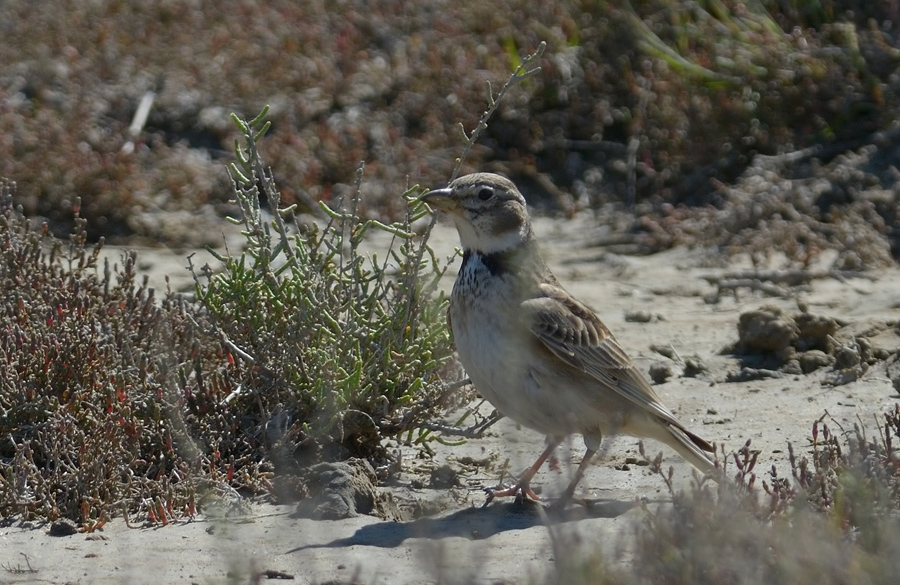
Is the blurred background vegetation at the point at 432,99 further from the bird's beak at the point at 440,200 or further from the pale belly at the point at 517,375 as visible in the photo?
the pale belly at the point at 517,375

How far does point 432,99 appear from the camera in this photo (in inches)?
398

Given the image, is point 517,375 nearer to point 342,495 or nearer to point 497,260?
point 497,260

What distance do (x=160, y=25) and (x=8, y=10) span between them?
131 centimetres

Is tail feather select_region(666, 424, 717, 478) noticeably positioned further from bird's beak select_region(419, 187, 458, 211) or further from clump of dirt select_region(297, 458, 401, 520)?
bird's beak select_region(419, 187, 458, 211)

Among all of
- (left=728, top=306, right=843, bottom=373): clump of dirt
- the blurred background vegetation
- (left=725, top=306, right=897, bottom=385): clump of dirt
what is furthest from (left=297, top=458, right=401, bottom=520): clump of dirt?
the blurred background vegetation

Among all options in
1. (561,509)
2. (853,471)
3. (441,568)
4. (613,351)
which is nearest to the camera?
(441,568)

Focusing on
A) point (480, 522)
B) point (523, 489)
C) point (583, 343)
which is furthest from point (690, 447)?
point (480, 522)

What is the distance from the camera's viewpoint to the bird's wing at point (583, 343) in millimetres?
5094

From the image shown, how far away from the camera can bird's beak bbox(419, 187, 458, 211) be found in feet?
17.1

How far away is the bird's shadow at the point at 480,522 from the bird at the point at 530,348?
82 millimetres

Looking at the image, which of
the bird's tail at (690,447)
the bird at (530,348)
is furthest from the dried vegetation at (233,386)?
the bird's tail at (690,447)

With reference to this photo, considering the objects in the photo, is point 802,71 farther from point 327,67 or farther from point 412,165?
point 327,67

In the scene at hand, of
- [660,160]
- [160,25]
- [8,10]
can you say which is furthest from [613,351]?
[8,10]

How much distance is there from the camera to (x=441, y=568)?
317 centimetres
